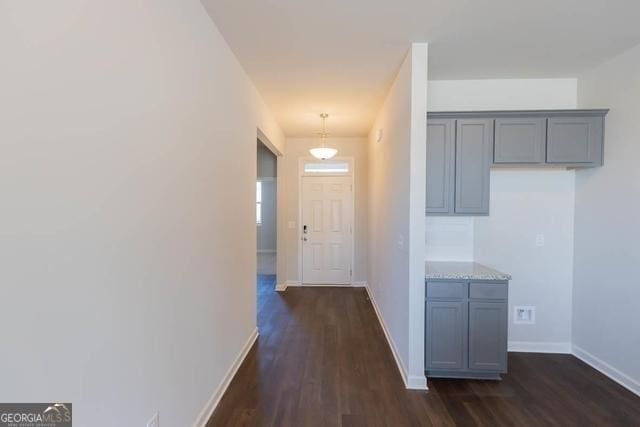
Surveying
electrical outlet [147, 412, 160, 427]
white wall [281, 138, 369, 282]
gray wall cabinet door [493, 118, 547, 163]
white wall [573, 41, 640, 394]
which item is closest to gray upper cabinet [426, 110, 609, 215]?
gray wall cabinet door [493, 118, 547, 163]

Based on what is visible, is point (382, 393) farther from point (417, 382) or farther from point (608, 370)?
point (608, 370)

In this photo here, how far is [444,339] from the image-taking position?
2.52 metres

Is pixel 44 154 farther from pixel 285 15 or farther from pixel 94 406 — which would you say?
pixel 285 15

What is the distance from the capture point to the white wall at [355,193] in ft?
18.3

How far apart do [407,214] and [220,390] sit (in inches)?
80.3

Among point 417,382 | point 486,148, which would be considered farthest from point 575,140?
point 417,382

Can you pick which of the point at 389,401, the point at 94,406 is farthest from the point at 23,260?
the point at 389,401

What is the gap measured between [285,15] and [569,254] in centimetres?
347

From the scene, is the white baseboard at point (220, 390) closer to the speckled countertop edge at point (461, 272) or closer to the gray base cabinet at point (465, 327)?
the gray base cabinet at point (465, 327)

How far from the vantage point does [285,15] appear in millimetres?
2102

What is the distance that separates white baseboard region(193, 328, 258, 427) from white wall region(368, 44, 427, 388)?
1.47 m

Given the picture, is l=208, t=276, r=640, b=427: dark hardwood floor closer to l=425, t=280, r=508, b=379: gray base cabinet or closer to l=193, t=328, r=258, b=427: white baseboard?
l=193, t=328, r=258, b=427: white baseboard

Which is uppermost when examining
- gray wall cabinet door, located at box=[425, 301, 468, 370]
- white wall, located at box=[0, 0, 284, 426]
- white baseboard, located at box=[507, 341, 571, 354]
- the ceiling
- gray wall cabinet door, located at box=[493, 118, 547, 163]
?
the ceiling

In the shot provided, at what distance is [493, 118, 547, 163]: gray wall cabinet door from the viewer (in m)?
2.78
